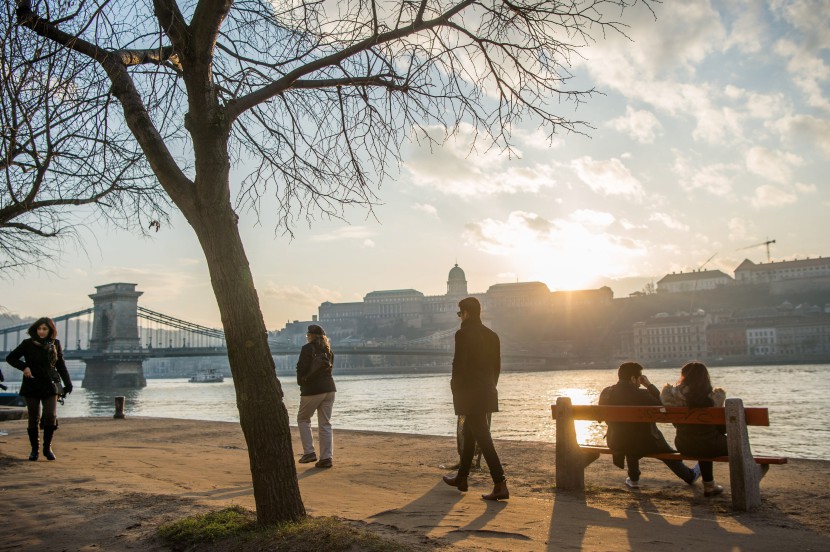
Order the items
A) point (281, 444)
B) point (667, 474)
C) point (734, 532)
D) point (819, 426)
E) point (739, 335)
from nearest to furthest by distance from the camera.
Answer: point (281, 444)
point (734, 532)
point (667, 474)
point (819, 426)
point (739, 335)

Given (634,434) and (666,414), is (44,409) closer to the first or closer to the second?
A: (634,434)

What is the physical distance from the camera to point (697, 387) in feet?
15.4

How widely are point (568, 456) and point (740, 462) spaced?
3.69 ft

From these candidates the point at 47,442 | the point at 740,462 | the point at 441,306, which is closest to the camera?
the point at 740,462

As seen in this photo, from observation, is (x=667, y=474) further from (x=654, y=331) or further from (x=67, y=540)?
(x=654, y=331)

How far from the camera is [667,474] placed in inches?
233

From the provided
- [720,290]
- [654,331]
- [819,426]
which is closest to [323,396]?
[819,426]

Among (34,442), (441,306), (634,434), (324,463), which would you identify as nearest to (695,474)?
(634,434)

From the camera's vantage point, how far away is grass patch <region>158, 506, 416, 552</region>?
2.95 m

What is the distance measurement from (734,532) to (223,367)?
119 meters

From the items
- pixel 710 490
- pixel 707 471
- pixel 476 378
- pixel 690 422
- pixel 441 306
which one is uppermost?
pixel 441 306

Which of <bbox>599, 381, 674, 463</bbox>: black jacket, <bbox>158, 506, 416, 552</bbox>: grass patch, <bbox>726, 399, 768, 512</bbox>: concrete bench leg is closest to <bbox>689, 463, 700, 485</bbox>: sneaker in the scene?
<bbox>599, 381, 674, 463</bbox>: black jacket

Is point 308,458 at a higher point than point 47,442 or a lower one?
lower

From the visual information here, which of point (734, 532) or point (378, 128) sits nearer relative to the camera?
point (734, 532)
